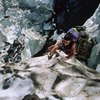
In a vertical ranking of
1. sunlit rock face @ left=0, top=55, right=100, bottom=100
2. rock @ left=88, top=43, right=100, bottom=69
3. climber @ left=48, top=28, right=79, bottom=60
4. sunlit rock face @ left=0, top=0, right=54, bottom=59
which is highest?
sunlit rock face @ left=0, top=0, right=54, bottom=59

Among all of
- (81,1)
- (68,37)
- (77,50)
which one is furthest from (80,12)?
(68,37)

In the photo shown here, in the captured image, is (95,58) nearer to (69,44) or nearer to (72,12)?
(69,44)

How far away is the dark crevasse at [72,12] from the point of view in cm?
694

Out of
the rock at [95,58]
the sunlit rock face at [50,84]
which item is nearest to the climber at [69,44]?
the sunlit rock face at [50,84]

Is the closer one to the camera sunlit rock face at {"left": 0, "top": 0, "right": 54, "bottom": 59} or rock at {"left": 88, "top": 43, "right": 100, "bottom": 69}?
rock at {"left": 88, "top": 43, "right": 100, "bottom": 69}

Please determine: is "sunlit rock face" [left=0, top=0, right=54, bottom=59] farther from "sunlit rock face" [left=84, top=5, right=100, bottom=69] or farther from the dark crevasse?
"sunlit rock face" [left=84, top=5, right=100, bottom=69]

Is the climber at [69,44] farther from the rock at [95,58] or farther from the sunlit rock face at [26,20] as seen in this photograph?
the sunlit rock face at [26,20]

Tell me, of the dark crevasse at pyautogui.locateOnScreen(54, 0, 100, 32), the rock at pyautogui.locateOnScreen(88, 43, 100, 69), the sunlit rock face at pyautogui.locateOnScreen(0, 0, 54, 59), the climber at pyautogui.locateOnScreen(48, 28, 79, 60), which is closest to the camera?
the climber at pyautogui.locateOnScreen(48, 28, 79, 60)

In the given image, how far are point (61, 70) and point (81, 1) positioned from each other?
6.49 meters

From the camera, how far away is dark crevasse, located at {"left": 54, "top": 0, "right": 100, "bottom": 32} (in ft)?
22.8

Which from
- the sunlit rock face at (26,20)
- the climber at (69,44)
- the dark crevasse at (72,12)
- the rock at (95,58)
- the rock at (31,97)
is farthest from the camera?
the dark crevasse at (72,12)

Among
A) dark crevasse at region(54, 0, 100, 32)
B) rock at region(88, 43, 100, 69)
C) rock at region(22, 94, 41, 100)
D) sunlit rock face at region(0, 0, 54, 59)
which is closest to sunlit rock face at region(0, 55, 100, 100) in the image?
rock at region(22, 94, 41, 100)

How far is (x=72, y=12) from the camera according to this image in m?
7.49

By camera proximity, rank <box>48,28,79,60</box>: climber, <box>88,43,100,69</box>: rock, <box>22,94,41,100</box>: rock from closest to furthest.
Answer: <box>22,94,41,100</box>: rock → <box>48,28,79,60</box>: climber → <box>88,43,100,69</box>: rock
